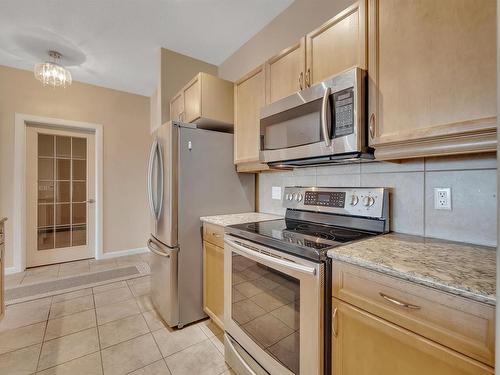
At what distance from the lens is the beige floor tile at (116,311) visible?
2.09 metres

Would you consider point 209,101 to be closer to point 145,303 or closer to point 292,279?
point 292,279

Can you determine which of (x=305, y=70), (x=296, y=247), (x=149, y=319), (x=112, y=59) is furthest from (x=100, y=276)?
(x=305, y=70)

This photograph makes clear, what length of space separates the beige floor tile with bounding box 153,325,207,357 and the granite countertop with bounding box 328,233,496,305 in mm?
1411

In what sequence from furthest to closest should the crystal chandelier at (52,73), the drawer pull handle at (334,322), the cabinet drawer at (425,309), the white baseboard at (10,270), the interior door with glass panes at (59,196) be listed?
the interior door with glass panes at (59,196)
the white baseboard at (10,270)
the crystal chandelier at (52,73)
the drawer pull handle at (334,322)
the cabinet drawer at (425,309)

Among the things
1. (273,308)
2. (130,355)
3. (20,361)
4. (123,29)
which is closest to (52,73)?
(123,29)

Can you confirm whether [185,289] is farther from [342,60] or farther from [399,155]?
[342,60]

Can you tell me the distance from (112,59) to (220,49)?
1.37m

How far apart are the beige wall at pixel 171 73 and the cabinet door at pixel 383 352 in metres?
2.63

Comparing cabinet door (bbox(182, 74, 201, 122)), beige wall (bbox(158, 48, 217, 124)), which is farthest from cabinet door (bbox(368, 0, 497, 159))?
beige wall (bbox(158, 48, 217, 124))

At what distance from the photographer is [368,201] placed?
1.39 metres

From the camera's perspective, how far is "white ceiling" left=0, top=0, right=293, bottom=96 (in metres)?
2.07

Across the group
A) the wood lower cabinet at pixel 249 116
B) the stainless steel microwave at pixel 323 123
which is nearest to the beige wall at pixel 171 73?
the wood lower cabinet at pixel 249 116

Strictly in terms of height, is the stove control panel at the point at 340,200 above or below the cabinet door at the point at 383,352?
above

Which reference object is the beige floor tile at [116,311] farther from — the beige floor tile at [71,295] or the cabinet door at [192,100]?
the cabinet door at [192,100]
